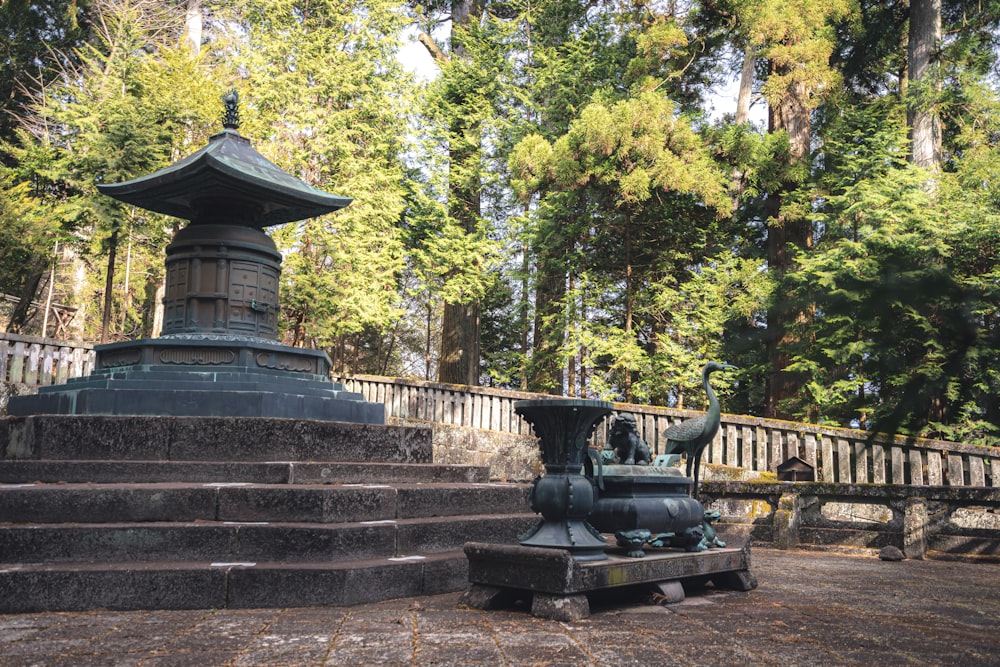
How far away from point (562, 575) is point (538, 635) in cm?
49

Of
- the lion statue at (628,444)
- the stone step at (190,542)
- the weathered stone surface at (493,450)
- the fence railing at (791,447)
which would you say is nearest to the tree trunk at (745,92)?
the fence railing at (791,447)

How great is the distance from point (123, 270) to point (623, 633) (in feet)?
72.4

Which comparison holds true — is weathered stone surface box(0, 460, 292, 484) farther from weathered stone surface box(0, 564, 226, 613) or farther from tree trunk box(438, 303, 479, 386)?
tree trunk box(438, 303, 479, 386)

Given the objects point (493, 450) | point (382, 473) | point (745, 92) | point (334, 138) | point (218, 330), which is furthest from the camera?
point (745, 92)

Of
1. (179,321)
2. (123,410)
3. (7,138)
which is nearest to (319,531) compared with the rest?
(123,410)

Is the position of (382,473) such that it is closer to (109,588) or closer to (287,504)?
(287,504)

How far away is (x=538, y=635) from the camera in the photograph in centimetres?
410

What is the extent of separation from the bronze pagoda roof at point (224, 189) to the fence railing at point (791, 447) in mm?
5832

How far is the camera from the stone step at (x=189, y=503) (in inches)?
222

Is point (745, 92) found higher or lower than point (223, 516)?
higher

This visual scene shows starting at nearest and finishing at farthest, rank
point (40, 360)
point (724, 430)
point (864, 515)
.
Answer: point (864, 515), point (724, 430), point (40, 360)

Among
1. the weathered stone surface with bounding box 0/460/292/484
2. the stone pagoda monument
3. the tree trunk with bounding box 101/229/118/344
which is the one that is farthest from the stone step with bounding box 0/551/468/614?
the tree trunk with bounding box 101/229/118/344

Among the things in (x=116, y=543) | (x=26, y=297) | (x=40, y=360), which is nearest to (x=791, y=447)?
(x=116, y=543)

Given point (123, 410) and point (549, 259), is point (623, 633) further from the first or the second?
point (549, 259)
